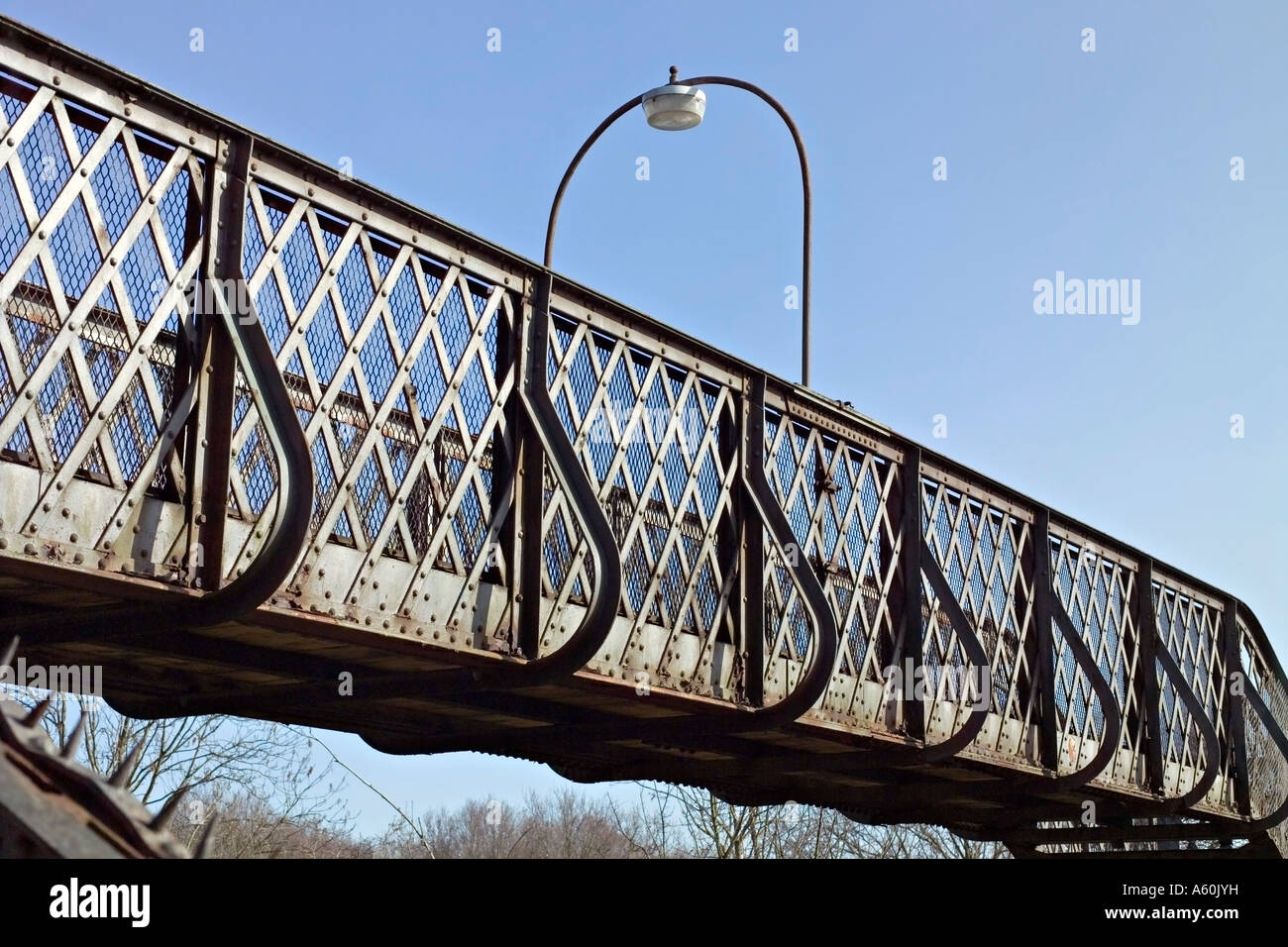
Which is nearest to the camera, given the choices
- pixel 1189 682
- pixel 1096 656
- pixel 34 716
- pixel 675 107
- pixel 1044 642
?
pixel 34 716

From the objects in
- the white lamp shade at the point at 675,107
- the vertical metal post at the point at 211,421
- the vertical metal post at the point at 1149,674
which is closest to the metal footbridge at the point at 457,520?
the vertical metal post at the point at 211,421

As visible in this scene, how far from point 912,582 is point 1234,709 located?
43.0ft

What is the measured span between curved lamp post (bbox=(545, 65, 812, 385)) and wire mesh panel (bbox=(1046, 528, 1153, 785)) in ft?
16.2

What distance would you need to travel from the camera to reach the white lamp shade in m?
19.0

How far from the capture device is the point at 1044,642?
2016 centimetres

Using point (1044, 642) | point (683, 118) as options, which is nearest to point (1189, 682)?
point (1044, 642)

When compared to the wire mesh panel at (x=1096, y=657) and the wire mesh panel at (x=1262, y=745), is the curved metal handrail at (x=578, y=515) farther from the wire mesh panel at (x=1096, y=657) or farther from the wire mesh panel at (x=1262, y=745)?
the wire mesh panel at (x=1262, y=745)

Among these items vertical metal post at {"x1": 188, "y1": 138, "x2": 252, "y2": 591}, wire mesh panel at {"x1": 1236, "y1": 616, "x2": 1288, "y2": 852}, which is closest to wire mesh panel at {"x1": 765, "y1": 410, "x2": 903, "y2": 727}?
vertical metal post at {"x1": 188, "y1": 138, "x2": 252, "y2": 591}

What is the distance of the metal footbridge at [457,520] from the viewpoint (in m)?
8.88

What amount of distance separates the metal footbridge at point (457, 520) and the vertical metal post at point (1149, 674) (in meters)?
3.04

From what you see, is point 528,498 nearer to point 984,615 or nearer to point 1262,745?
point 984,615
